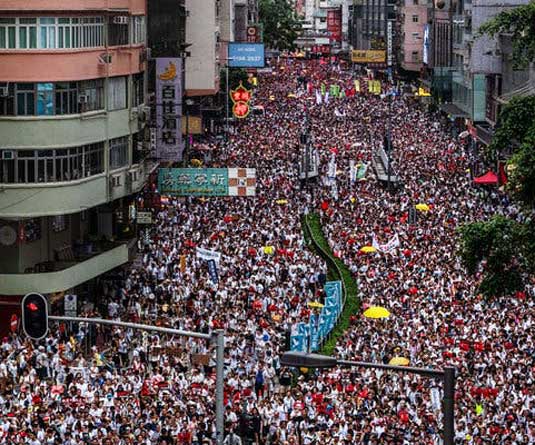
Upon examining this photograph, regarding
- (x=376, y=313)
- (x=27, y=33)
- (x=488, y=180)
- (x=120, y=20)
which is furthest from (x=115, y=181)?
(x=488, y=180)

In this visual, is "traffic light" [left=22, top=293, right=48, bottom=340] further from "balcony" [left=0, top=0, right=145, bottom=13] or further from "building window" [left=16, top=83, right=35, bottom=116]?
"building window" [left=16, top=83, right=35, bottom=116]

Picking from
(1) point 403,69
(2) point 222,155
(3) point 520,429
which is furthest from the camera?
(1) point 403,69

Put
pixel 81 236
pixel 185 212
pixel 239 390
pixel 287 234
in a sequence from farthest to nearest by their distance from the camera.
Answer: pixel 185 212 → pixel 287 234 → pixel 81 236 → pixel 239 390

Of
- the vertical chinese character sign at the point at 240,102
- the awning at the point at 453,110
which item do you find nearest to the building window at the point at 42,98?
the vertical chinese character sign at the point at 240,102

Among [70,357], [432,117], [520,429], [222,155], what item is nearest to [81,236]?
[70,357]

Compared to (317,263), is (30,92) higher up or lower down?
higher up

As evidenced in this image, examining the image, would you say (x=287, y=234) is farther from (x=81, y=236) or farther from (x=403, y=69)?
(x=403, y=69)

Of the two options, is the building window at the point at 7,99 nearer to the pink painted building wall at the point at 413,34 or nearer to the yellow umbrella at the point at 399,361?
the yellow umbrella at the point at 399,361

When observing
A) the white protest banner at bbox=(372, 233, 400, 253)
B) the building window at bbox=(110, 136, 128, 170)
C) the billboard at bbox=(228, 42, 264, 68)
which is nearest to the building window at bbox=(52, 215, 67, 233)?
the building window at bbox=(110, 136, 128, 170)
